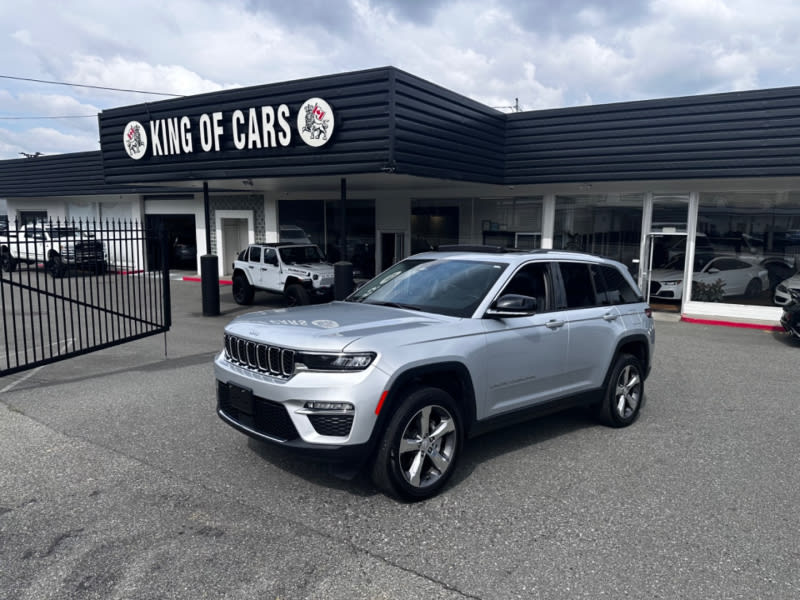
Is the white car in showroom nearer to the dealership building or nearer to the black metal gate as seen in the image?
the dealership building

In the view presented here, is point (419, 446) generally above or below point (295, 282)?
below

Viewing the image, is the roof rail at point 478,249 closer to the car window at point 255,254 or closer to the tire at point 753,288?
the car window at point 255,254

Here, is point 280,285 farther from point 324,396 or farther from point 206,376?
point 324,396

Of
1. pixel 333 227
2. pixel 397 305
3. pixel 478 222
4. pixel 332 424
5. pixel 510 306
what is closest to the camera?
pixel 332 424

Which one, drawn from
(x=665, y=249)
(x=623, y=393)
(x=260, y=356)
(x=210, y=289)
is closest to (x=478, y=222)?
(x=665, y=249)

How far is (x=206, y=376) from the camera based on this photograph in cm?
793

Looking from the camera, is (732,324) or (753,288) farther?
(753,288)

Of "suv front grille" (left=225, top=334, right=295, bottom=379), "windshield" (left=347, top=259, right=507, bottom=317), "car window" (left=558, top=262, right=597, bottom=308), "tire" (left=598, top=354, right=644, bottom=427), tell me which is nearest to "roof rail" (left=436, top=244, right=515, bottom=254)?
"windshield" (left=347, top=259, right=507, bottom=317)

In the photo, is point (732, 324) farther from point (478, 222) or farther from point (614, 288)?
point (614, 288)

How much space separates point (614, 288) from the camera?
Result: 20.4 ft

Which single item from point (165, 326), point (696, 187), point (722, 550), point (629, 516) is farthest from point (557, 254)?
point (696, 187)

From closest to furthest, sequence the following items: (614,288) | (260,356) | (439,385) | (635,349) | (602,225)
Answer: (260,356)
(439,385)
(614,288)
(635,349)
(602,225)

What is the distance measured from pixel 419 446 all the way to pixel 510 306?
Answer: 4.16ft

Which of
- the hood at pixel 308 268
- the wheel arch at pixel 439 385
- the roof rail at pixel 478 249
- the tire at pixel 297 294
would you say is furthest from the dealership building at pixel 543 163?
the wheel arch at pixel 439 385
